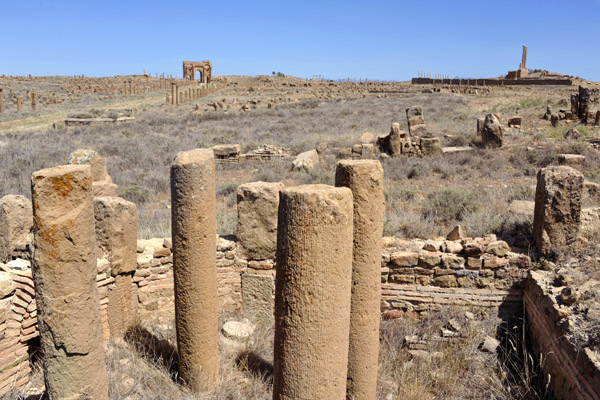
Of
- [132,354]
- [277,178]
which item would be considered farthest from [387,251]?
[277,178]

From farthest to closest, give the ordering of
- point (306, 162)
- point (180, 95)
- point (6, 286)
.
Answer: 1. point (180, 95)
2. point (306, 162)
3. point (6, 286)

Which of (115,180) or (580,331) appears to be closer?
(580,331)

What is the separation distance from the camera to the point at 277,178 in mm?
12703

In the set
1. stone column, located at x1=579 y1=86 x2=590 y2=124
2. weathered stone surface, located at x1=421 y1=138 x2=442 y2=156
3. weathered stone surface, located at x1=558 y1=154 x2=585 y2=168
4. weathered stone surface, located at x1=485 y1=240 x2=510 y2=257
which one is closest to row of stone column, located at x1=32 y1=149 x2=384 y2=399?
weathered stone surface, located at x1=485 y1=240 x2=510 y2=257

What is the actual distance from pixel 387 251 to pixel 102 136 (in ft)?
52.8

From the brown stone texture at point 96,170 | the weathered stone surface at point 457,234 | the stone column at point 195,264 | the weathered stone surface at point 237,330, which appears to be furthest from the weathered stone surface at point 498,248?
the brown stone texture at point 96,170

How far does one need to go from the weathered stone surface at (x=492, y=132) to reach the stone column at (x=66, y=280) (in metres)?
13.7

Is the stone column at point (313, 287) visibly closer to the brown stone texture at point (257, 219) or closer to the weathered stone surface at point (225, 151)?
the brown stone texture at point (257, 219)

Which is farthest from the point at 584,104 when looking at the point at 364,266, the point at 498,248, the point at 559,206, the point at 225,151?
the point at 364,266

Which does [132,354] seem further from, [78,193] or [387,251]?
[387,251]

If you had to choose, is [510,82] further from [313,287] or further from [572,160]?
[313,287]

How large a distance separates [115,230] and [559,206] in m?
5.60

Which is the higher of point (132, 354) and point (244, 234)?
point (244, 234)

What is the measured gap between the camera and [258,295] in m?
6.38
